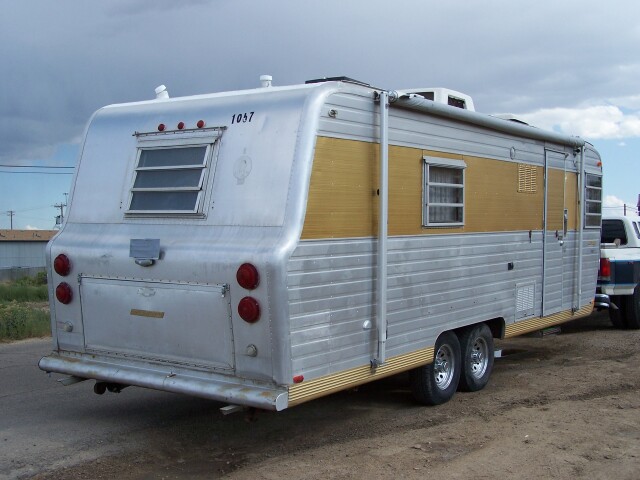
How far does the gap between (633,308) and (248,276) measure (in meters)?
9.07

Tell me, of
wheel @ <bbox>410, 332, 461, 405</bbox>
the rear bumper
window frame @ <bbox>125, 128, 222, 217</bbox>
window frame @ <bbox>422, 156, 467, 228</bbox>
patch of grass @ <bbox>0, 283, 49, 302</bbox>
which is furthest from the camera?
patch of grass @ <bbox>0, 283, 49, 302</bbox>

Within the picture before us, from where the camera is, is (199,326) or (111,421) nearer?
(199,326)

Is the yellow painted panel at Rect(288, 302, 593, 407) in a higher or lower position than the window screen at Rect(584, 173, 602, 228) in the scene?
lower

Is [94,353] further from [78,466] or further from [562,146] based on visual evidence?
[562,146]

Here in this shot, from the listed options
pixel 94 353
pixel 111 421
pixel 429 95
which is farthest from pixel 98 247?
pixel 429 95

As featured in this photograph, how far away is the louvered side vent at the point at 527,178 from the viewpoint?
8.35 metres

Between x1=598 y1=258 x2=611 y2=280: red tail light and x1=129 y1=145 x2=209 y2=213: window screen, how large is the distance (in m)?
8.18

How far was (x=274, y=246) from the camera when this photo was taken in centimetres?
520

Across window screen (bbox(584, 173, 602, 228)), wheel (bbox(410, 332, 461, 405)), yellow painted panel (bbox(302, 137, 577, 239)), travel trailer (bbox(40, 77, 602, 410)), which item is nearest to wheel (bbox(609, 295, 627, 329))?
window screen (bbox(584, 173, 602, 228))

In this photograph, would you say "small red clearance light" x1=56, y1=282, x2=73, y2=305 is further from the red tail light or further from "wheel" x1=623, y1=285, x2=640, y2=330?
"wheel" x1=623, y1=285, x2=640, y2=330

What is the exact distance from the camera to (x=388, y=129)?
620 centimetres

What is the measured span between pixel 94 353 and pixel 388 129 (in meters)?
3.17

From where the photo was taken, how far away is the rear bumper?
5188mm

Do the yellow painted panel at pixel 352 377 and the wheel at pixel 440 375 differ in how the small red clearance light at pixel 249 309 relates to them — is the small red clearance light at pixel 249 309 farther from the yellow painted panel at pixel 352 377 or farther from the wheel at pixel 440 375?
the wheel at pixel 440 375
